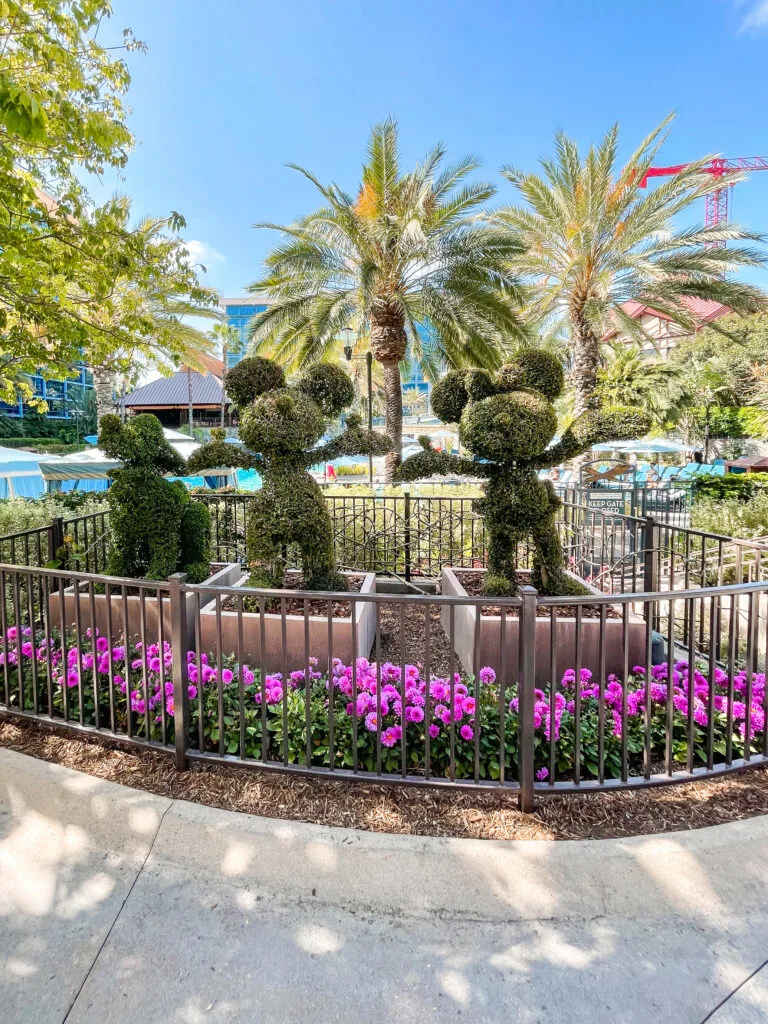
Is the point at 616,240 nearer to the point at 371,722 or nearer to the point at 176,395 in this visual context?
the point at 371,722

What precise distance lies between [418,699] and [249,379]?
313cm

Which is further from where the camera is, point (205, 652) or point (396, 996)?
point (205, 652)

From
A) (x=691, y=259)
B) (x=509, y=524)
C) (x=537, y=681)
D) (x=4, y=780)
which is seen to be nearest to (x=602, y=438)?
(x=509, y=524)

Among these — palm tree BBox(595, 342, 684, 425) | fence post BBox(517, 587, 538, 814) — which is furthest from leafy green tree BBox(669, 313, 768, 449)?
fence post BBox(517, 587, 538, 814)

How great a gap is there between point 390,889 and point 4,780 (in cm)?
207

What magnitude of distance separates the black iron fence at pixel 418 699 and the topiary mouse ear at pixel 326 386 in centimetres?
204

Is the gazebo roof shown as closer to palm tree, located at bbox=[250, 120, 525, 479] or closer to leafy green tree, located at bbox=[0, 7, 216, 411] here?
palm tree, located at bbox=[250, 120, 525, 479]

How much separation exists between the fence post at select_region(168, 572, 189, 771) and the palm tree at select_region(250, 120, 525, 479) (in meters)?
8.06

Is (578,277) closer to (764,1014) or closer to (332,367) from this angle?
(332,367)

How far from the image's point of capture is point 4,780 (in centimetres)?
267

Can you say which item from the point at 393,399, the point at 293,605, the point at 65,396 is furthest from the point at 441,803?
the point at 65,396

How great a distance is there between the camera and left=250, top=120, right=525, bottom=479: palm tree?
995 cm

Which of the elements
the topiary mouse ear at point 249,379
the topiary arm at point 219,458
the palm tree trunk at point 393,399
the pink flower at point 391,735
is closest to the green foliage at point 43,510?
the topiary arm at point 219,458

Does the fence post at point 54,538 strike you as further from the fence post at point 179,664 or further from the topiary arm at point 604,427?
the topiary arm at point 604,427
